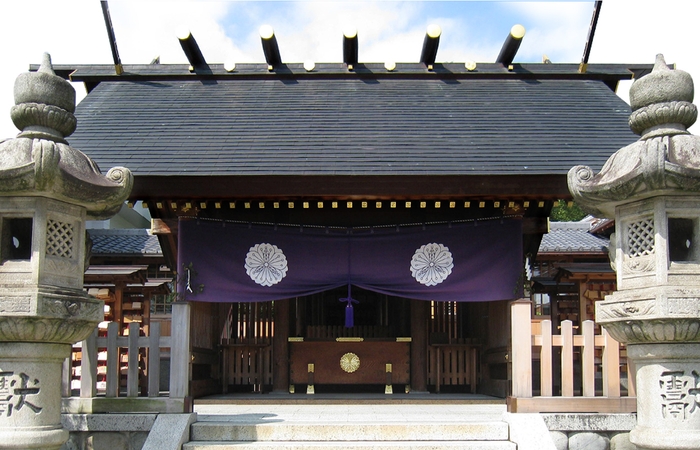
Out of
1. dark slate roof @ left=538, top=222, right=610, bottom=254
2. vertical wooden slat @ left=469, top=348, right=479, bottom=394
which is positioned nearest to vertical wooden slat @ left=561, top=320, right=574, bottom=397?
vertical wooden slat @ left=469, top=348, right=479, bottom=394

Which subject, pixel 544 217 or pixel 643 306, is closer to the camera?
pixel 643 306

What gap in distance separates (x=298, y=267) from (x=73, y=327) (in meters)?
3.02

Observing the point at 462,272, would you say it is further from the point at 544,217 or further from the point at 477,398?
the point at 477,398

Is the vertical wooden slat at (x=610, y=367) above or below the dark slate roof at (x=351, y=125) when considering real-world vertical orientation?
below

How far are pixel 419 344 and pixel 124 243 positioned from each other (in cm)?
861

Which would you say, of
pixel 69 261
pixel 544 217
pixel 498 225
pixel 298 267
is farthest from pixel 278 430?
pixel 544 217

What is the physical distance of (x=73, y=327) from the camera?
20.5ft

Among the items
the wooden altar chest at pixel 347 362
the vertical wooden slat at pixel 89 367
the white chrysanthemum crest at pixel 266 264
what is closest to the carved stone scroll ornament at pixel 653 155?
the white chrysanthemum crest at pixel 266 264

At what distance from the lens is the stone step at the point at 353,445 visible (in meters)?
6.95

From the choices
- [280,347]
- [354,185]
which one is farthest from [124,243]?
[354,185]

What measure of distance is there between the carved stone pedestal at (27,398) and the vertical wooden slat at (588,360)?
17.7 ft

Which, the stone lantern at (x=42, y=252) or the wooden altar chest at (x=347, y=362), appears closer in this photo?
the stone lantern at (x=42, y=252)

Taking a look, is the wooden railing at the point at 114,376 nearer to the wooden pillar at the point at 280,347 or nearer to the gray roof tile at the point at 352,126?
the gray roof tile at the point at 352,126

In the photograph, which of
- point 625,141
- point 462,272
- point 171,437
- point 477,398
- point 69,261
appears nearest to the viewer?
point 69,261
